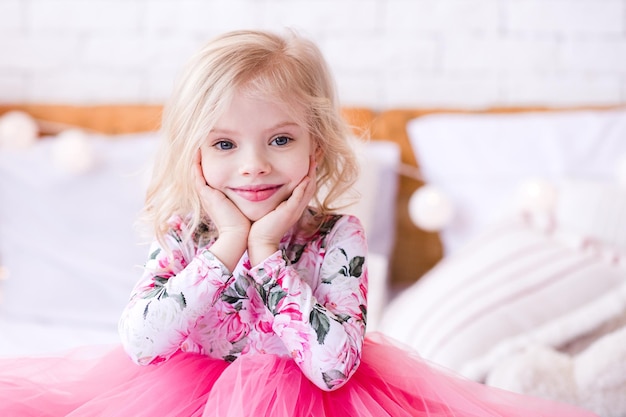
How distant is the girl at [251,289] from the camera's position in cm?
101

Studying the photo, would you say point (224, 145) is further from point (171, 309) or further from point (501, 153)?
point (501, 153)

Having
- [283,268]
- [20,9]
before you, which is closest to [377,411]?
[283,268]

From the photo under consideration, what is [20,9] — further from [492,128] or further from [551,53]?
[551,53]

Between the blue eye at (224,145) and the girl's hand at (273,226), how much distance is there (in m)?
0.11

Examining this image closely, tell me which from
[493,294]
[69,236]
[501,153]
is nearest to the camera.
Answer: [493,294]

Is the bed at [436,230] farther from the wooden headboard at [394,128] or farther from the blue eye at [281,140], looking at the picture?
the blue eye at [281,140]

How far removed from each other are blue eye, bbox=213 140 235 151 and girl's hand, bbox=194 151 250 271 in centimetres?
4

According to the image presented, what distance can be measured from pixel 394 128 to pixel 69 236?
3.16ft

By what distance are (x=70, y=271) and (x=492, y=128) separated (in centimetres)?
121

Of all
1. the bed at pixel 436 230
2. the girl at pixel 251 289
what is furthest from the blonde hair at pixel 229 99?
the bed at pixel 436 230

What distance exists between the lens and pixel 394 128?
220 cm

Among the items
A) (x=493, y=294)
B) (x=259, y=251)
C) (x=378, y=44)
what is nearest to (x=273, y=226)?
(x=259, y=251)

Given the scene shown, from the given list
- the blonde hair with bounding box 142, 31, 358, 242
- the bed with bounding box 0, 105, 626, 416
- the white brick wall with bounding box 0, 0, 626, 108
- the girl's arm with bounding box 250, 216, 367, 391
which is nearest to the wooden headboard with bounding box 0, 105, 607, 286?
the bed with bounding box 0, 105, 626, 416

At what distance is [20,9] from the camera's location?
7.77 ft
